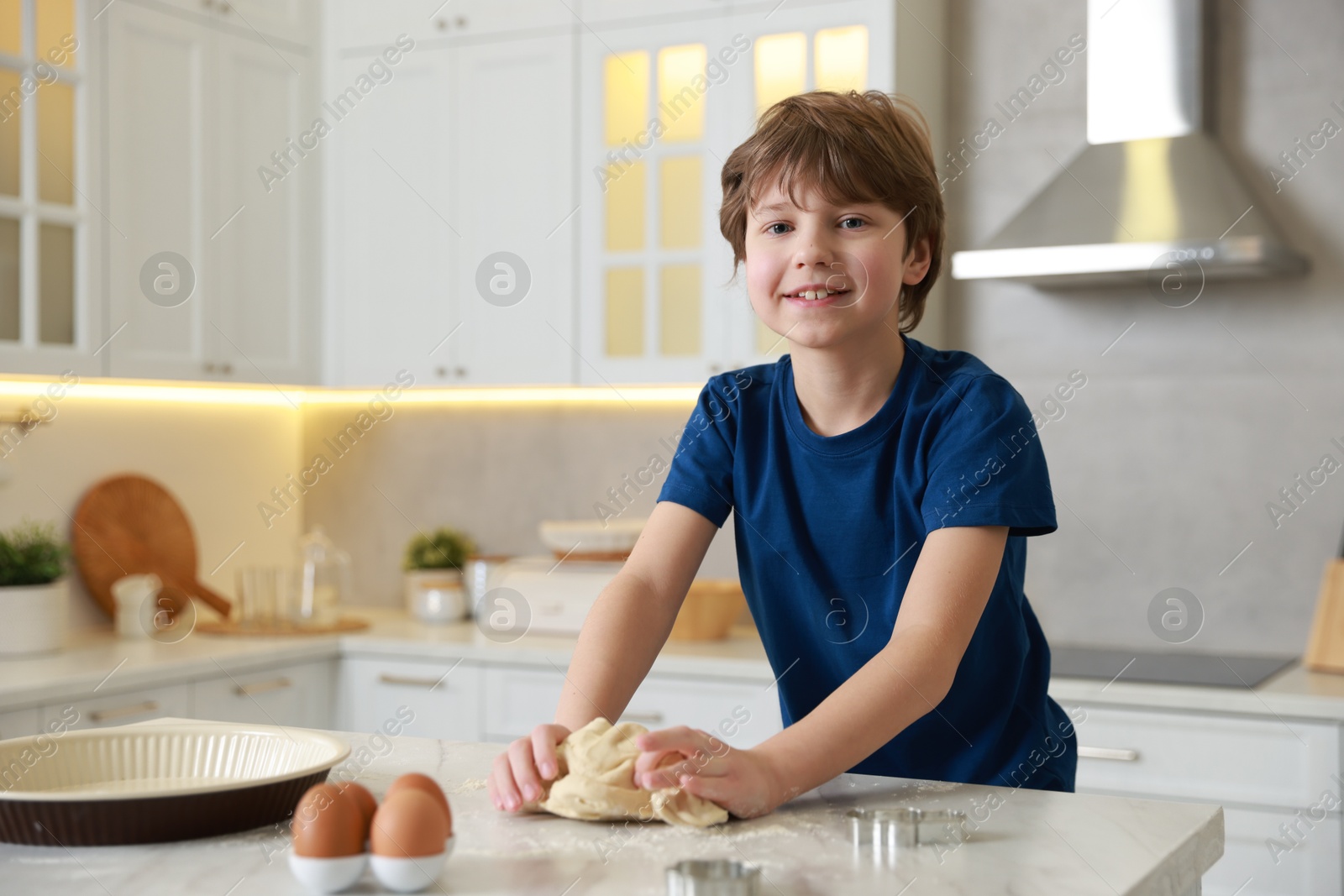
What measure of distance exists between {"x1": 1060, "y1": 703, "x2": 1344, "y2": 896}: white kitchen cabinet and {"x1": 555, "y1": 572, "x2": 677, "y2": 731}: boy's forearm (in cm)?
122

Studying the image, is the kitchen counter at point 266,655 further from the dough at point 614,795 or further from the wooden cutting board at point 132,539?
the dough at point 614,795

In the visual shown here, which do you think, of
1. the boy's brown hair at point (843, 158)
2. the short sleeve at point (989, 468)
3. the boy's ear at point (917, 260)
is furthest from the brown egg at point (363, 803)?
the boy's ear at point (917, 260)

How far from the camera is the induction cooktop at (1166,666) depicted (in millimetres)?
2219

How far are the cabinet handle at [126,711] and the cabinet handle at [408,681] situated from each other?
1.56ft

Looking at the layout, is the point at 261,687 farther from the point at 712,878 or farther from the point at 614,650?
the point at 712,878

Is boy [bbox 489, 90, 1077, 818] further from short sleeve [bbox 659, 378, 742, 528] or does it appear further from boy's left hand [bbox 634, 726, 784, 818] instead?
boy's left hand [bbox 634, 726, 784, 818]

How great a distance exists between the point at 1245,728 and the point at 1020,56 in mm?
1465

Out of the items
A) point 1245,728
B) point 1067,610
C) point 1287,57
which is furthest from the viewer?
point 1067,610

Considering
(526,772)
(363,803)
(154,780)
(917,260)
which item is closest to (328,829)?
(363,803)

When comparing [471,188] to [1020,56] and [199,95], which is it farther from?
[1020,56]

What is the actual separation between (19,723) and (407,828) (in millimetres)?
1672

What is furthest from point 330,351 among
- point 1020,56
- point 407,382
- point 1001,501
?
point 1001,501

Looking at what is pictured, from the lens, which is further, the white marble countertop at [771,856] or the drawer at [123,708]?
the drawer at [123,708]

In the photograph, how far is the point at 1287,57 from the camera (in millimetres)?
2551
